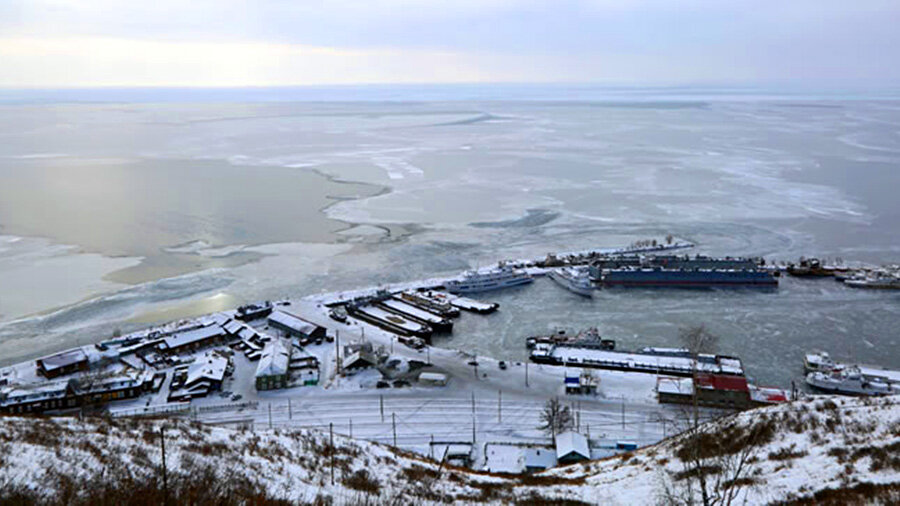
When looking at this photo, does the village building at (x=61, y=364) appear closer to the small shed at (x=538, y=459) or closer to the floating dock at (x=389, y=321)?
the floating dock at (x=389, y=321)

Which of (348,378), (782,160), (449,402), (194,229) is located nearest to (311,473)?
(449,402)

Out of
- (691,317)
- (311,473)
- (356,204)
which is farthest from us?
(356,204)

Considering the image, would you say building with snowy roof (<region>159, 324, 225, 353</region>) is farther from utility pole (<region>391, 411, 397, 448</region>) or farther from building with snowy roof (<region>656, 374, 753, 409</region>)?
building with snowy roof (<region>656, 374, 753, 409</region>)

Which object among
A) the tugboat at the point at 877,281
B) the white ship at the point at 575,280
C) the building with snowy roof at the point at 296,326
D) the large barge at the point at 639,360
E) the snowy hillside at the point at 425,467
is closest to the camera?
the snowy hillside at the point at 425,467

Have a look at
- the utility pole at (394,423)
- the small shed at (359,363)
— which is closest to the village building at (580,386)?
the utility pole at (394,423)

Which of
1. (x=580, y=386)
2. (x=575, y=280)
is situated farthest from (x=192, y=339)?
(x=575, y=280)

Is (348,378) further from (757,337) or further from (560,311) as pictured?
(757,337)
